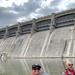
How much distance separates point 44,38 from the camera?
6831 centimetres

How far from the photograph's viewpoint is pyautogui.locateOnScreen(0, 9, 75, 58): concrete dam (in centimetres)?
5953

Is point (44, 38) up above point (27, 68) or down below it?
above

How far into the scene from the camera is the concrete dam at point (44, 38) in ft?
195

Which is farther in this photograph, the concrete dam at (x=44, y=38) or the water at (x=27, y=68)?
the concrete dam at (x=44, y=38)

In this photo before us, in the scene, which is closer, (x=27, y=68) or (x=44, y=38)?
(x=27, y=68)

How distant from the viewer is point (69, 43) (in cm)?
5766

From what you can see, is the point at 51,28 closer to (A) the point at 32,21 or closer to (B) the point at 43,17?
(B) the point at 43,17

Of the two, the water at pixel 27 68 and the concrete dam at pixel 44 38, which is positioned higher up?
the concrete dam at pixel 44 38

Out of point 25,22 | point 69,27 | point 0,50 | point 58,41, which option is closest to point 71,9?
point 69,27

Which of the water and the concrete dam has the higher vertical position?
the concrete dam

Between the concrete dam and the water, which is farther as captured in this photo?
the concrete dam

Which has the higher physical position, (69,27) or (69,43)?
(69,27)

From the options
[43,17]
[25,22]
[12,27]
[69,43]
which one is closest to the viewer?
[69,43]

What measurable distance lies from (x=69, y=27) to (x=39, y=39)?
10.8 m
